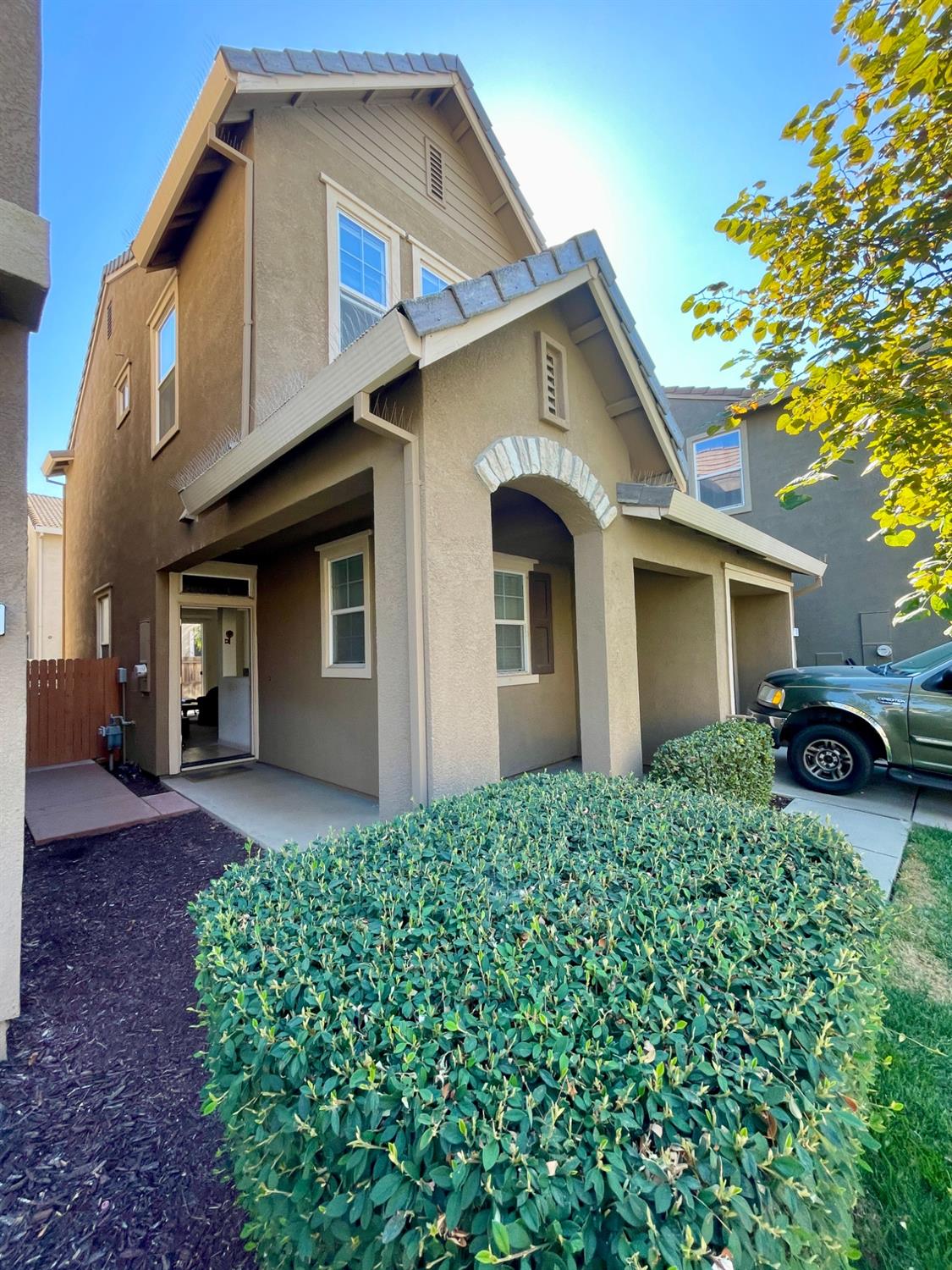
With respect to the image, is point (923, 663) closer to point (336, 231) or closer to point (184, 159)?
point (336, 231)

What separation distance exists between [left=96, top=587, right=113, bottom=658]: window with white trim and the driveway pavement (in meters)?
11.0

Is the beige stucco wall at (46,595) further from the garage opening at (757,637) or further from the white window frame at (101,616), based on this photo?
the garage opening at (757,637)

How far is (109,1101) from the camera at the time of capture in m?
2.36

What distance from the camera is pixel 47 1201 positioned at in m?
1.92

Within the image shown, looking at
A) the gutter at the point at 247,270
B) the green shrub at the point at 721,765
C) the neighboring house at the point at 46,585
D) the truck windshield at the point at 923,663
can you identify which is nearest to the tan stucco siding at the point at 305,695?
the gutter at the point at 247,270

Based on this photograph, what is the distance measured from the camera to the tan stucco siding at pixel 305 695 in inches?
256

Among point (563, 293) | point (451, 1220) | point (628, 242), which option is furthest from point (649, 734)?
point (451, 1220)

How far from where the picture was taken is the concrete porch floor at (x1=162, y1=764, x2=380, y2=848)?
5227 millimetres

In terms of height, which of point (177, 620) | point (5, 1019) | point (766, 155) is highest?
point (766, 155)

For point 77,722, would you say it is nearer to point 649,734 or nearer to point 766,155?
point 649,734

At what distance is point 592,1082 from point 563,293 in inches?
215

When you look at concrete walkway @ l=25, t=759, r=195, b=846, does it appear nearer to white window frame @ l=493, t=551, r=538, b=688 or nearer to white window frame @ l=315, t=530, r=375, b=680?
white window frame @ l=315, t=530, r=375, b=680

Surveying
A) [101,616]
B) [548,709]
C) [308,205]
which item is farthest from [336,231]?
[101,616]

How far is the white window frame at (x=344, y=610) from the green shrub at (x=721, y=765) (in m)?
3.38
